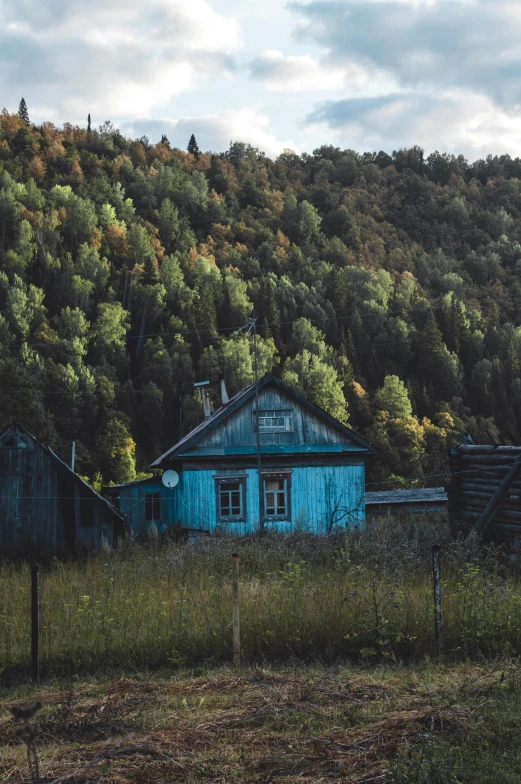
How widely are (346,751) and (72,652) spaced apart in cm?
401

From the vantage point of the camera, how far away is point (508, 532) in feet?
57.3

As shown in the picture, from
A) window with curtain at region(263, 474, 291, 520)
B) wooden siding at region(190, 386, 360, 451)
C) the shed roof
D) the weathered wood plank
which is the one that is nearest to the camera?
the weathered wood plank

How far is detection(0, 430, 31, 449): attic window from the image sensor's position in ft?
68.4

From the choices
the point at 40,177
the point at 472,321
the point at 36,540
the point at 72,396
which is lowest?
the point at 36,540

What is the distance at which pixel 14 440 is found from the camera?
20.9m

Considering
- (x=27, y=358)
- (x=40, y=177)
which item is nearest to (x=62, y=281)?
(x=27, y=358)

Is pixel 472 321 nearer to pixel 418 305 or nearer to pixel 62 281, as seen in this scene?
pixel 418 305

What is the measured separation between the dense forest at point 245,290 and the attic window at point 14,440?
67.8 feet

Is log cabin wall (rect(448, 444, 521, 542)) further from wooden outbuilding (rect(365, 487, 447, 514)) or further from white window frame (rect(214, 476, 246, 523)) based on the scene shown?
wooden outbuilding (rect(365, 487, 447, 514))

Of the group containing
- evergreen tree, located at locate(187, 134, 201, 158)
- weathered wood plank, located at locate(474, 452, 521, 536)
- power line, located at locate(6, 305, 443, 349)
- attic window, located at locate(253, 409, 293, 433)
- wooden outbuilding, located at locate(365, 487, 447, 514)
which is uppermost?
evergreen tree, located at locate(187, 134, 201, 158)

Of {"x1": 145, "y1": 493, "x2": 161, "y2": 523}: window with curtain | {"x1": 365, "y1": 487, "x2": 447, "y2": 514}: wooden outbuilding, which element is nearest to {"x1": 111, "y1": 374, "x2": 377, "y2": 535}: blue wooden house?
{"x1": 145, "y1": 493, "x2": 161, "y2": 523}: window with curtain

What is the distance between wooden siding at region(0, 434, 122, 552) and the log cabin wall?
8684 mm

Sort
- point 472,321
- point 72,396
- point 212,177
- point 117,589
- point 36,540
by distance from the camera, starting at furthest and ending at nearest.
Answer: point 212,177 < point 472,321 < point 72,396 < point 36,540 < point 117,589

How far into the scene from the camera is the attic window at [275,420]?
89.5ft
